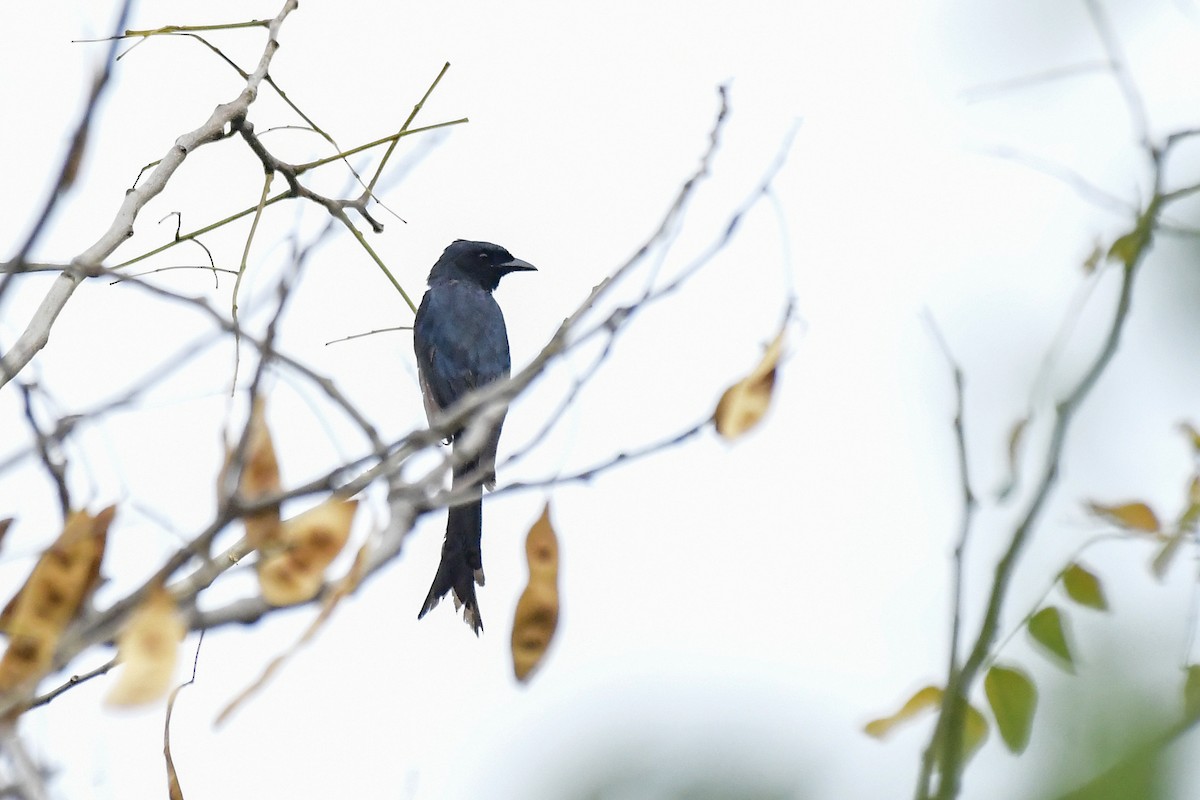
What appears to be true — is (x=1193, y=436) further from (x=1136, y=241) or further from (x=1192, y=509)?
(x=1136, y=241)

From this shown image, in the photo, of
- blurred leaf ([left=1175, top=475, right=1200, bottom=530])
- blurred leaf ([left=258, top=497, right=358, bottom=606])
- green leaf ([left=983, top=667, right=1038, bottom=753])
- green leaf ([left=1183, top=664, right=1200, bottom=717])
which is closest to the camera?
green leaf ([left=1183, top=664, right=1200, bottom=717])

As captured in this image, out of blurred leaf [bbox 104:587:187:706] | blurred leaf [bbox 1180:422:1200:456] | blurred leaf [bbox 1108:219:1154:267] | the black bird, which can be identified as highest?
the black bird

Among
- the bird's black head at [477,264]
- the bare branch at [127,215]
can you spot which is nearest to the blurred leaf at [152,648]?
the bare branch at [127,215]

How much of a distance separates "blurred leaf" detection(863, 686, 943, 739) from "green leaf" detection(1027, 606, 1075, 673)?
33 centimetres

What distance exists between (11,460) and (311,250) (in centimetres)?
57

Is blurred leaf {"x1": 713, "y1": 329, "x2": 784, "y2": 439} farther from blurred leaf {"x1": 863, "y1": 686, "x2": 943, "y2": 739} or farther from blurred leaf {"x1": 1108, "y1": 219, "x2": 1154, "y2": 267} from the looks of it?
blurred leaf {"x1": 1108, "y1": 219, "x2": 1154, "y2": 267}

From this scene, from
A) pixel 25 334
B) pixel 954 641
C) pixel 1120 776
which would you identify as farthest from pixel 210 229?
pixel 1120 776

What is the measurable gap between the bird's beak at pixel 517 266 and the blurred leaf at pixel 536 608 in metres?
5.81

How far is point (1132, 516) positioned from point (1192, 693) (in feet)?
3.67

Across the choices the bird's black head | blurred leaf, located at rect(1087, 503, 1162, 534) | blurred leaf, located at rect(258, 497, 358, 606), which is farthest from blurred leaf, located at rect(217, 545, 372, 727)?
the bird's black head

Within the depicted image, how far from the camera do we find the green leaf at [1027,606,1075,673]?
1178mm

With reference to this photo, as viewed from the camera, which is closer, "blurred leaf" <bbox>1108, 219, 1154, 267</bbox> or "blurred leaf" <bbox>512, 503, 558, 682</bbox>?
"blurred leaf" <bbox>1108, 219, 1154, 267</bbox>

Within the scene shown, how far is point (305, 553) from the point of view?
1.97m

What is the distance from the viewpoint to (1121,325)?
5.20 feet
